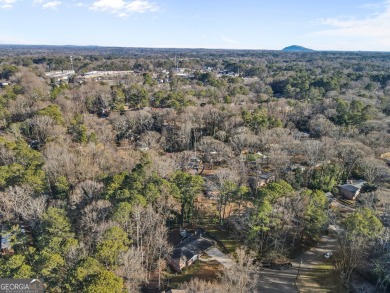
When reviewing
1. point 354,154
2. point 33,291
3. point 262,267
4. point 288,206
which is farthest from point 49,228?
point 354,154


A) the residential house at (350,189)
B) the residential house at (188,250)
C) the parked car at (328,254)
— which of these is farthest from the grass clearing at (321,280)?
the residential house at (350,189)

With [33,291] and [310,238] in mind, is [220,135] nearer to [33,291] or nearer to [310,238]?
[310,238]

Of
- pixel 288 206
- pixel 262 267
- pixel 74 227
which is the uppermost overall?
pixel 288 206

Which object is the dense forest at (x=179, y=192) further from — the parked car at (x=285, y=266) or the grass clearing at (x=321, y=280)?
the parked car at (x=285, y=266)

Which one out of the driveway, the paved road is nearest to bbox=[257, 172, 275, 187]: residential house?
the paved road

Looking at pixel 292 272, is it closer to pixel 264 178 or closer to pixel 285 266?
pixel 285 266

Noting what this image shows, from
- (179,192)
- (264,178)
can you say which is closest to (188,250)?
(179,192)
